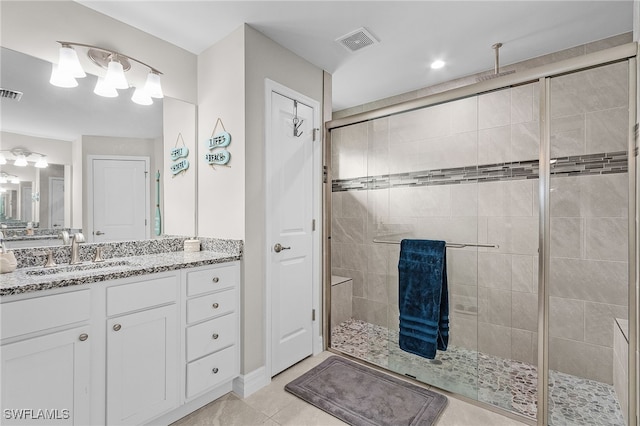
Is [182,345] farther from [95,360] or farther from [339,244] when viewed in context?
[339,244]

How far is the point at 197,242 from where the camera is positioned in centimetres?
229

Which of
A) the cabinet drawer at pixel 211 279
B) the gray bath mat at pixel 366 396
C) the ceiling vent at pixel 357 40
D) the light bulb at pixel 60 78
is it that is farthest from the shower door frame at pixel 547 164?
the light bulb at pixel 60 78

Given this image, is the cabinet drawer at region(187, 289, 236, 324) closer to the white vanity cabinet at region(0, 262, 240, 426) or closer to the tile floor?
the white vanity cabinet at region(0, 262, 240, 426)

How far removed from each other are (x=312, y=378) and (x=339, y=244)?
116 cm

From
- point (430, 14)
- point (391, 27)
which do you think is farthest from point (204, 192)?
point (430, 14)

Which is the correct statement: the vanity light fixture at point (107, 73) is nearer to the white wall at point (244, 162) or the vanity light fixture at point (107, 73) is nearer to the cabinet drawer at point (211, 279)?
the white wall at point (244, 162)

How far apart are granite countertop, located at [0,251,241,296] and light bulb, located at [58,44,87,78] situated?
1132 millimetres

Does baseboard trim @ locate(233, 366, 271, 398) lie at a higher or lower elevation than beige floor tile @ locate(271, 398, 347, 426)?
higher

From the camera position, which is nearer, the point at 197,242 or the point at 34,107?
the point at 34,107

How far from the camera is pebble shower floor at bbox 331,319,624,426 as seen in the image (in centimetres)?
182

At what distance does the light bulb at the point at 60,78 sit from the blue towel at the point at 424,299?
2.45 m

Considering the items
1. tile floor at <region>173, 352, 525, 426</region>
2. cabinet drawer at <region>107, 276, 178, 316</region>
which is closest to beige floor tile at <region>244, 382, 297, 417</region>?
tile floor at <region>173, 352, 525, 426</region>

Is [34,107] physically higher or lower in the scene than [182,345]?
higher

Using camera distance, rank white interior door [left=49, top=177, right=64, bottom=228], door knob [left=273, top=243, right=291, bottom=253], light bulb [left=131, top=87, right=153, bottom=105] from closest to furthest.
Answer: white interior door [left=49, top=177, right=64, bottom=228] < light bulb [left=131, top=87, right=153, bottom=105] < door knob [left=273, top=243, right=291, bottom=253]
